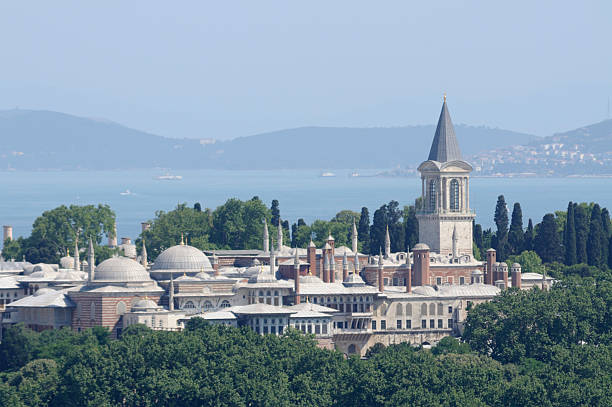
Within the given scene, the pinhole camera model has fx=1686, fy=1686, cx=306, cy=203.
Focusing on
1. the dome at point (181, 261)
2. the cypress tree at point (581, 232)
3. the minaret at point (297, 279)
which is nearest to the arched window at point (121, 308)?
the dome at point (181, 261)

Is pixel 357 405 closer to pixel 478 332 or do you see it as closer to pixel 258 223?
pixel 478 332

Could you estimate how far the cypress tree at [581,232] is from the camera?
113m

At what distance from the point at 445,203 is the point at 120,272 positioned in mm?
25552

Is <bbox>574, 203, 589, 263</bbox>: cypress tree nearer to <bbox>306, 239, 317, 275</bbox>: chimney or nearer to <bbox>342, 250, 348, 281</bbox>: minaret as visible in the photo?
<bbox>342, 250, 348, 281</bbox>: minaret

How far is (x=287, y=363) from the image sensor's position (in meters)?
70.4

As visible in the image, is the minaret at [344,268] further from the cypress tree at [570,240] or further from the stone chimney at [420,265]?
the cypress tree at [570,240]

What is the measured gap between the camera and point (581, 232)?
114 m

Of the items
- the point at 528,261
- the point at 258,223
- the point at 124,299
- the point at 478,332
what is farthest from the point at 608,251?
the point at 124,299

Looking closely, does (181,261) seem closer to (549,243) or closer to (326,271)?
(326,271)

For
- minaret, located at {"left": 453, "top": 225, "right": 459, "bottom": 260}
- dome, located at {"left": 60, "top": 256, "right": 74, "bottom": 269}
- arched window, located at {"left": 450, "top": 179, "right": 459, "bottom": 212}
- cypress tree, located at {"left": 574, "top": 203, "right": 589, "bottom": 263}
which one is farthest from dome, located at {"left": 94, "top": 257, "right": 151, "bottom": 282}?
cypress tree, located at {"left": 574, "top": 203, "right": 589, "bottom": 263}

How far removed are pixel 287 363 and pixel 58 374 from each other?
9921 mm

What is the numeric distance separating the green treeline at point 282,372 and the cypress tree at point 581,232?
31283mm

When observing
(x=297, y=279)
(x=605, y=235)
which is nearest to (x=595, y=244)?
(x=605, y=235)

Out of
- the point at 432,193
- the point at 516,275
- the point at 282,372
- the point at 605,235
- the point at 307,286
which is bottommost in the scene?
the point at 282,372
